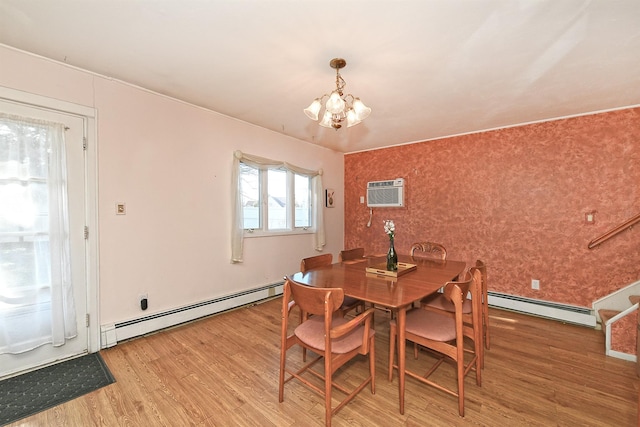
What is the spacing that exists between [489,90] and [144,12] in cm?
272

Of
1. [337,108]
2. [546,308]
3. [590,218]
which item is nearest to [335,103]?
[337,108]

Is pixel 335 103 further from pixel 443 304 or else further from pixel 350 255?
pixel 443 304

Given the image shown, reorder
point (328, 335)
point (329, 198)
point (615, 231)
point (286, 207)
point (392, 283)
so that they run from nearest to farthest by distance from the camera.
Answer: point (328, 335), point (392, 283), point (615, 231), point (286, 207), point (329, 198)

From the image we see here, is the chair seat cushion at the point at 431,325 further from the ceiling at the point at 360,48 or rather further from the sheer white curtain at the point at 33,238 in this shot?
the sheer white curtain at the point at 33,238

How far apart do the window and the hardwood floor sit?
155cm

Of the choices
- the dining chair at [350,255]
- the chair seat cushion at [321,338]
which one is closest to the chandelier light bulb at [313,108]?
the dining chair at [350,255]

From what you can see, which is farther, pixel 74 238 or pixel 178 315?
pixel 178 315

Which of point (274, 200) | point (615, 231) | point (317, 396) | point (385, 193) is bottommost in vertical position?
point (317, 396)

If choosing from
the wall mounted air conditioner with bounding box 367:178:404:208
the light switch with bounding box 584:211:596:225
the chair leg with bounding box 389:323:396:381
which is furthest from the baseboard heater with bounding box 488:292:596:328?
the chair leg with bounding box 389:323:396:381

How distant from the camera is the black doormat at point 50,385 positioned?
5.40 feet

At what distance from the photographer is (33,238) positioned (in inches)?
78.0

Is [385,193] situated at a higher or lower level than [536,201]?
higher

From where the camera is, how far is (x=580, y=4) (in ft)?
4.61

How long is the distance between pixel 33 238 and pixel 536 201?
4.96 m
